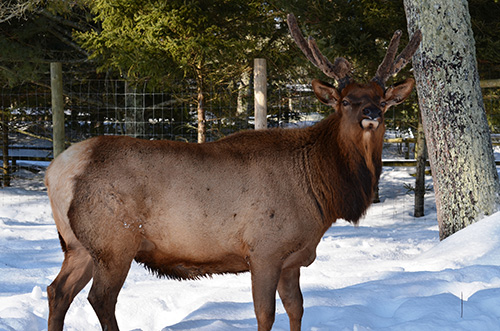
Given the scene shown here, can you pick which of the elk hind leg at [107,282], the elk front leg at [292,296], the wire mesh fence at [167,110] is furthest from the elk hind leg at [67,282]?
the wire mesh fence at [167,110]

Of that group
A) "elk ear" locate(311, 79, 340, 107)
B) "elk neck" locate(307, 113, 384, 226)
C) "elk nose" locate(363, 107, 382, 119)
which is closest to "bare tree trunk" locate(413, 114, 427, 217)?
"elk ear" locate(311, 79, 340, 107)

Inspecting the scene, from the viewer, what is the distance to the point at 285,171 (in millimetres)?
3898

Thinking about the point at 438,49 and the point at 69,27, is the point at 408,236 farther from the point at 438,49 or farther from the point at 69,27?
the point at 69,27

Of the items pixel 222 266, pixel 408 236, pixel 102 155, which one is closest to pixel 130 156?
pixel 102 155

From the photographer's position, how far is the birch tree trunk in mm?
6262

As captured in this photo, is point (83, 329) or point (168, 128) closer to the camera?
point (83, 329)

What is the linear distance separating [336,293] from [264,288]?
1279 mm

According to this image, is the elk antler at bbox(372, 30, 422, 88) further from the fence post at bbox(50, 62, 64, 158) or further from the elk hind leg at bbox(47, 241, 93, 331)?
the fence post at bbox(50, 62, 64, 158)

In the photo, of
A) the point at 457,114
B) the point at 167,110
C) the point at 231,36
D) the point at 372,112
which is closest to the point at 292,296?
the point at 372,112

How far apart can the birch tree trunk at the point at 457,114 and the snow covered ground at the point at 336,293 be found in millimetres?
371

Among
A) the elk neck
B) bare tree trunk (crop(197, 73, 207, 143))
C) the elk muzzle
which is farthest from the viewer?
bare tree trunk (crop(197, 73, 207, 143))

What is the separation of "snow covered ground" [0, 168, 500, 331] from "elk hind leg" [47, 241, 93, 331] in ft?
1.23

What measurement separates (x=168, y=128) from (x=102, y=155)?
10.8m

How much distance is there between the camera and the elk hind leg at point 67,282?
385 cm
